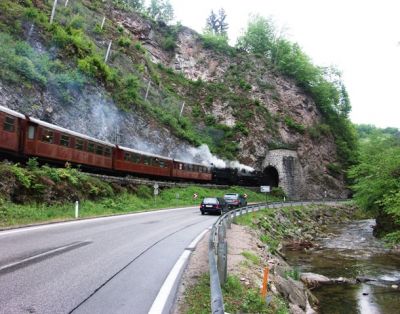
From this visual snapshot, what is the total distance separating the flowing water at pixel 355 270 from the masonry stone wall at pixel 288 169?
2779 centimetres

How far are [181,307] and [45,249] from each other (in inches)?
198

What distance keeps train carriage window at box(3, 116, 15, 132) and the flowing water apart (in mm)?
15990

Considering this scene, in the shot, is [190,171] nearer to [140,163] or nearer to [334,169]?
[140,163]

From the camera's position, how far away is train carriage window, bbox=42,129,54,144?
72.9ft

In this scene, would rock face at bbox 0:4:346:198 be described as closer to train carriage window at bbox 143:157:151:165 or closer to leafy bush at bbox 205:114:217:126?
leafy bush at bbox 205:114:217:126

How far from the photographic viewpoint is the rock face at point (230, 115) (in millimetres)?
37281

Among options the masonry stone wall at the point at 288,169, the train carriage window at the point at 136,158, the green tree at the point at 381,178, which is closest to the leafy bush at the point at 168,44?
the masonry stone wall at the point at 288,169

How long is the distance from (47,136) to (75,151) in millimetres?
3009

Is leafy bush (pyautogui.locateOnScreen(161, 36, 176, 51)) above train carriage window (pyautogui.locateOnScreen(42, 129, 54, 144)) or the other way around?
above

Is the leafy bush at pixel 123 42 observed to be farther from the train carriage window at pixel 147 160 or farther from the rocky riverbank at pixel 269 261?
the rocky riverbank at pixel 269 261

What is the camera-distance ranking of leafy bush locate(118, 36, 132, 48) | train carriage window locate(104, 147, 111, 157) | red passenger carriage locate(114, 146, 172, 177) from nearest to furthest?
1. train carriage window locate(104, 147, 111, 157)
2. red passenger carriage locate(114, 146, 172, 177)
3. leafy bush locate(118, 36, 132, 48)

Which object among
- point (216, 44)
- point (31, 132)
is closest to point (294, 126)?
point (216, 44)

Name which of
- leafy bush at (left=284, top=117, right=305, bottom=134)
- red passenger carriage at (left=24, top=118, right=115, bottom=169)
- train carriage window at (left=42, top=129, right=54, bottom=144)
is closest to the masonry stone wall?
leafy bush at (left=284, top=117, right=305, bottom=134)

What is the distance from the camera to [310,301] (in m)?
12.5
